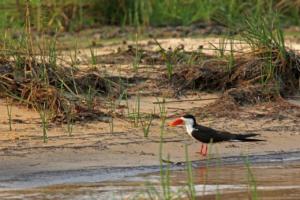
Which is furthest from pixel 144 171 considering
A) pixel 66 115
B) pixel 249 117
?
pixel 249 117

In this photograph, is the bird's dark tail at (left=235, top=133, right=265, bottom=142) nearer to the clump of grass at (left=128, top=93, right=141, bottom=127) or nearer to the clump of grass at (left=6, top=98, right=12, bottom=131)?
the clump of grass at (left=128, top=93, right=141, bottom=127)

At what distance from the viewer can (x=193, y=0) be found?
48.9 feet

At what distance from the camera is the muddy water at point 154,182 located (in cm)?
691

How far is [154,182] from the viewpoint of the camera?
7289 millimetres

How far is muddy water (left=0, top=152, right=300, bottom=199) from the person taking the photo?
6910mm

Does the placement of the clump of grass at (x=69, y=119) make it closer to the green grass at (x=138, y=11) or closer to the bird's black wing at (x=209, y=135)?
the bird's black wing at (x=209, y=135)

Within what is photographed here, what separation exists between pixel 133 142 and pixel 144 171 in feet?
2.42

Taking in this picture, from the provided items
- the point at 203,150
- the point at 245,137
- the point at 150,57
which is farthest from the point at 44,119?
the point at 150,57

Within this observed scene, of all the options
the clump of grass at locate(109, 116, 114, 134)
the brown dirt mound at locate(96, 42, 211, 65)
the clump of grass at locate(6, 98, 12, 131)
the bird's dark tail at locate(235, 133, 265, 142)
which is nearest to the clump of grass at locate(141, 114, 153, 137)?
the clump of grass at locate(109, 116, 114, 134)

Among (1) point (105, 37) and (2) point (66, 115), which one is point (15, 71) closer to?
(2) point (66, 115)

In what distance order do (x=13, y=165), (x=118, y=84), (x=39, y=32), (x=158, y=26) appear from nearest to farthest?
(x=13, y=165)
(x=118, y=84)
(x=39, y=32)
(x=158, y=26)

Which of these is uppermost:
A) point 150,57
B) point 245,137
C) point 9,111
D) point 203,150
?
point 150,57

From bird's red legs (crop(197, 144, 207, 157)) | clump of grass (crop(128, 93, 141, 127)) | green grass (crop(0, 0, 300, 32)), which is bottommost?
bird's red legs (crop(197, 144, 207, 157))

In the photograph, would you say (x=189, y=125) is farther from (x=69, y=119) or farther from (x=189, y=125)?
(x=69, y=119)
